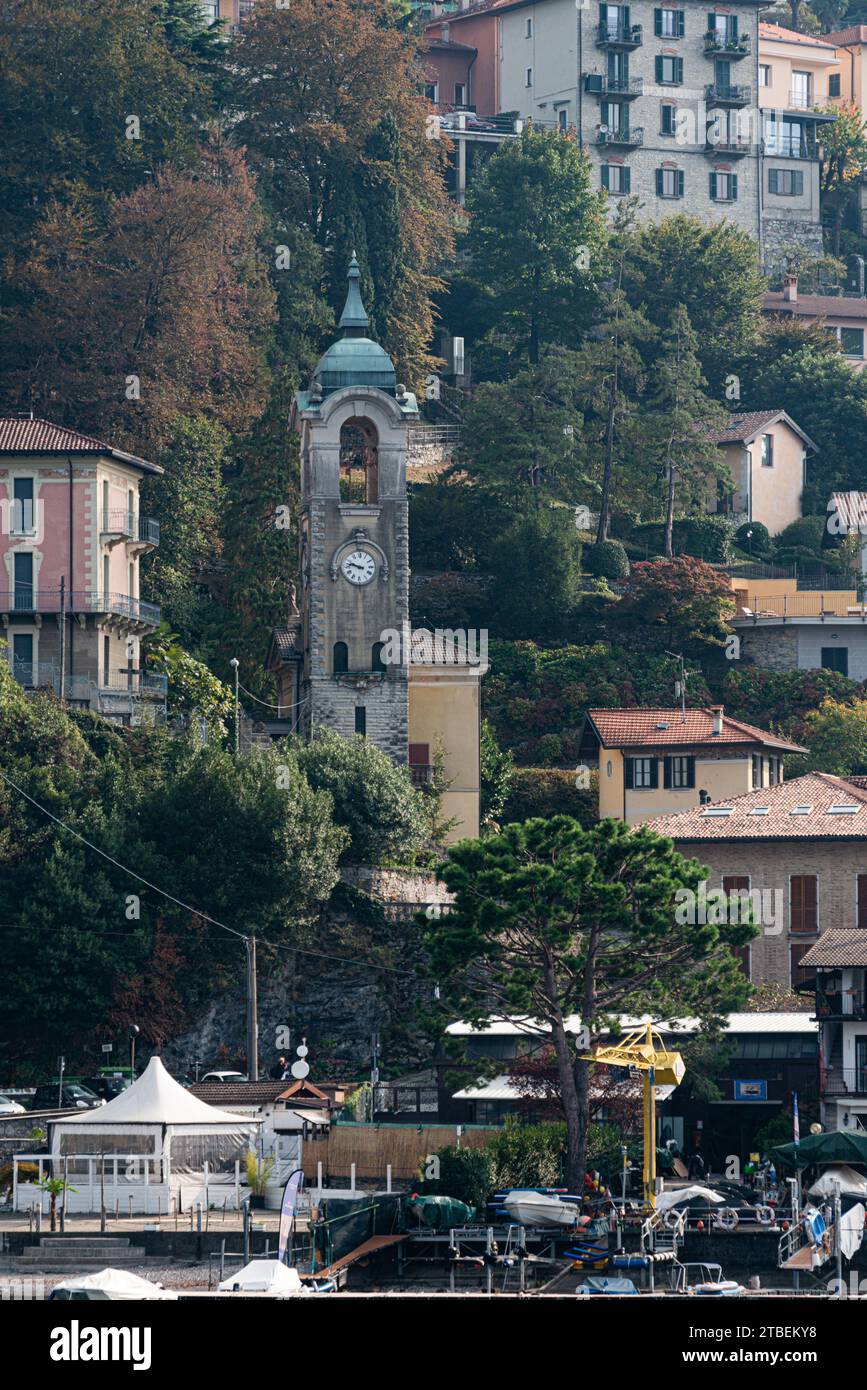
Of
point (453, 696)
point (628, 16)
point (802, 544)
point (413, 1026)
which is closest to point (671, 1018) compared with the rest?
point (413, 1026)

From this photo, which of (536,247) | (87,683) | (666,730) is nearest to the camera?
(87,683)

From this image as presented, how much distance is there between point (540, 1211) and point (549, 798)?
3329cm

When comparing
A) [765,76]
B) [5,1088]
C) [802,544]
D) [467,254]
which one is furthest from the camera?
[765,76]

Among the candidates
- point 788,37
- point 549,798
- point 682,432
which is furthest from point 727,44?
point 549,798

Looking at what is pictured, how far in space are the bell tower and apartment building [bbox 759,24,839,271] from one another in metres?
50.4

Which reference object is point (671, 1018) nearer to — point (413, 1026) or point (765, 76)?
point (413, 1026)

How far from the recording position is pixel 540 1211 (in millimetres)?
61062

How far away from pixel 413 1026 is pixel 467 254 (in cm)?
5355

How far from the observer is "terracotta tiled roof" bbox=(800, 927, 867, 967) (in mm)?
72125

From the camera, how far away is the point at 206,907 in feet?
265

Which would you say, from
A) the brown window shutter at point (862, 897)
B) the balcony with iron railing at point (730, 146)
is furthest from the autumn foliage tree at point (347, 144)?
the brown window shutter at point (862, 897)

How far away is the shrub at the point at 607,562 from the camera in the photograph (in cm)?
10806

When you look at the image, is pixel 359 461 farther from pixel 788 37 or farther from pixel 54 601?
pixel 788 37

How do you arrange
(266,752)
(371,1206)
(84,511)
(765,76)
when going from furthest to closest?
(765,76), (84,511), (266,752), (371,1206)
